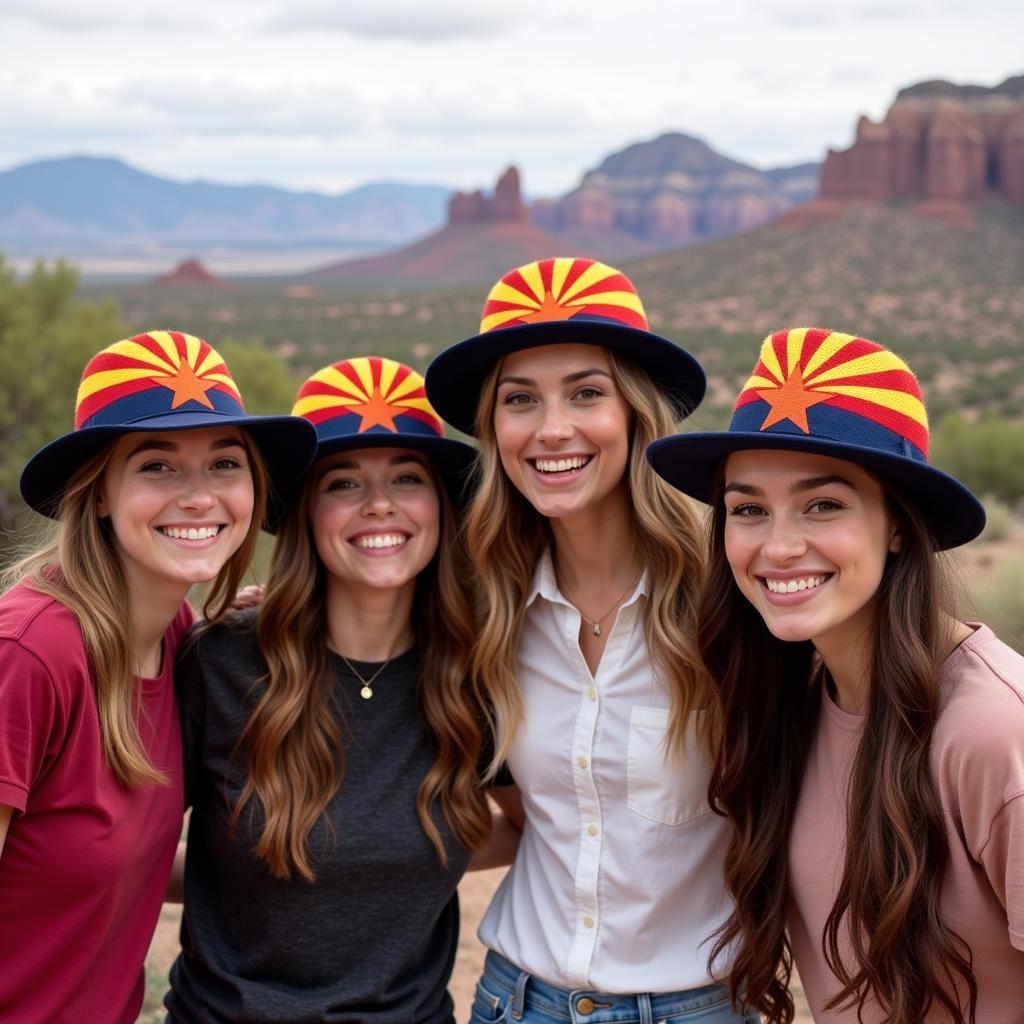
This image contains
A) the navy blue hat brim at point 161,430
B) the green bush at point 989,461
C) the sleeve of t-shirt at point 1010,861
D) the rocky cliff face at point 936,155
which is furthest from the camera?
the rocky cliff face at point 936,155

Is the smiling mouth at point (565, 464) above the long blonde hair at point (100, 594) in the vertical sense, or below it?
above

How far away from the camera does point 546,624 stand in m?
3.42

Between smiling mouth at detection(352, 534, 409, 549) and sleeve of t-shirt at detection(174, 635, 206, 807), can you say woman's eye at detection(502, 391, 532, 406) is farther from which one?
sleeve of t-shirt at detection(174, 635, 206, 807)

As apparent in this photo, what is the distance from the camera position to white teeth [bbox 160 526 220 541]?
2.95 m

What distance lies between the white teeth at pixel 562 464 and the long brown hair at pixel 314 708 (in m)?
0.41

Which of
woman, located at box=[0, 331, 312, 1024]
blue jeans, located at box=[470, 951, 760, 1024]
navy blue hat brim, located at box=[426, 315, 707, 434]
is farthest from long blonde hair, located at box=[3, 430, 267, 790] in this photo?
blue jeans, located at box=[470, 951, 760, 1024]

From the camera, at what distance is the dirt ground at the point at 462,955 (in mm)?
5469

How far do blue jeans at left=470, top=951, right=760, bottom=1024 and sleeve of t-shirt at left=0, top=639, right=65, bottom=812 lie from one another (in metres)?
1.39

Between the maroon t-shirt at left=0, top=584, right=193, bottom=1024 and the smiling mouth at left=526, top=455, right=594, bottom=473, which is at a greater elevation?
the smiling mouth at left=526, top=455, right=594, bottom=473

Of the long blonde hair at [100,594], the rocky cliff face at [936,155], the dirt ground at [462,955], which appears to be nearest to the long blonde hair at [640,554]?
the long blonde hair at [100,594]

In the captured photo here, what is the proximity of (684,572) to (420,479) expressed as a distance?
80cm

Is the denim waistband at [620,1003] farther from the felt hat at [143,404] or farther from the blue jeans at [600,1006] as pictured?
the felt hat at [143,404]

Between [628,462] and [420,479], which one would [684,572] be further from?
[420,479]

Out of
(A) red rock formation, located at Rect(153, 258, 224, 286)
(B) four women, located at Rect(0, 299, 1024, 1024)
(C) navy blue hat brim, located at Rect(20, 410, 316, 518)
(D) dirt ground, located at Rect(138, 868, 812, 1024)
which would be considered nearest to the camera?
(B) four women, located at Rect(0, 299, 1024, 1024)
